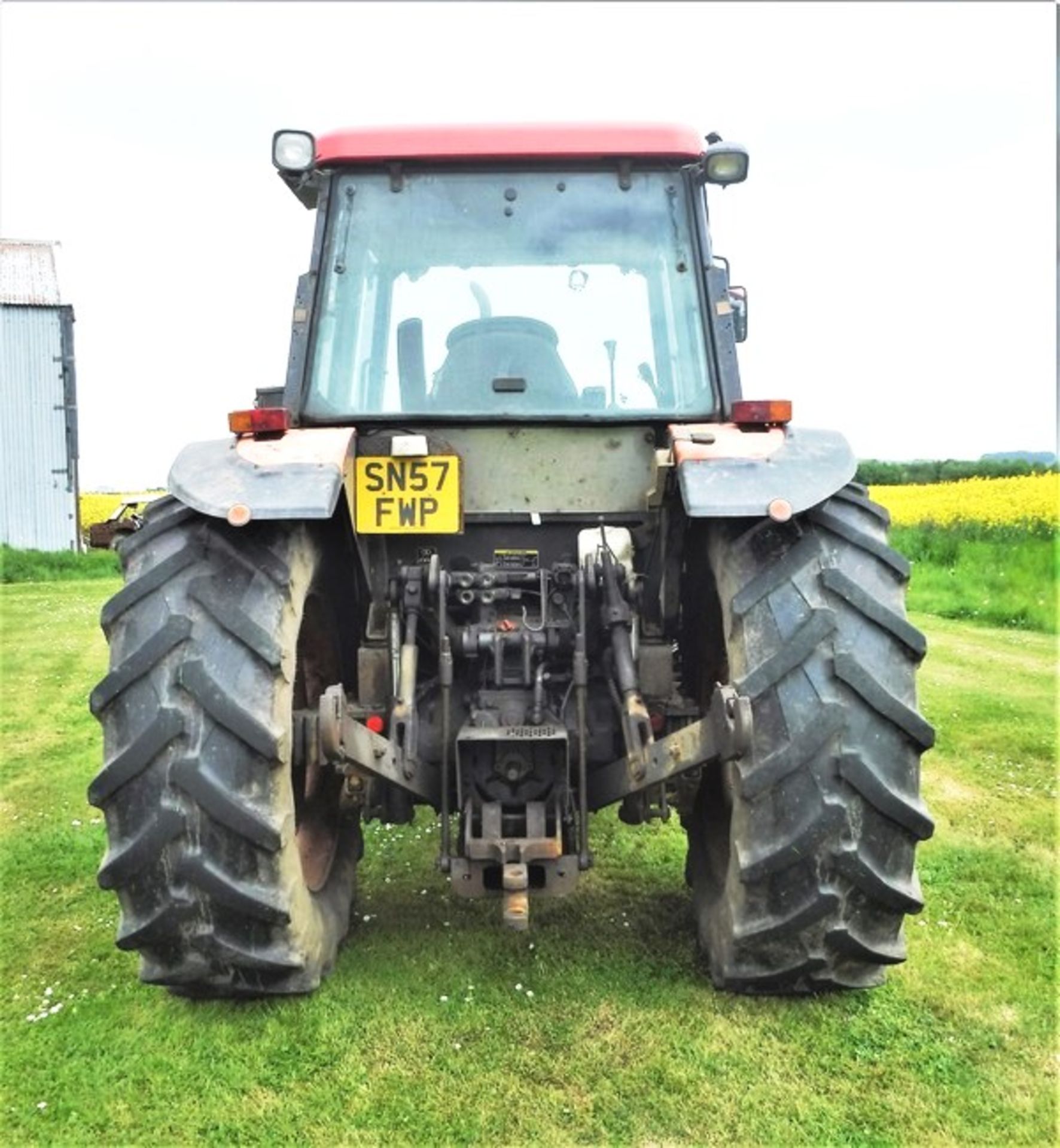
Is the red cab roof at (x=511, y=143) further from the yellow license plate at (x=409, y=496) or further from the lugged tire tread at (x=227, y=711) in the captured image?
the lugged tire tread at (x=227, y=711)

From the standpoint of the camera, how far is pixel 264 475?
3.10m

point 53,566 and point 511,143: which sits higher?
point 511,143

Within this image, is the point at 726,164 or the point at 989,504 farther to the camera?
the point at 989,504

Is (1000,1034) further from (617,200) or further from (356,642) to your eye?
(617,200)

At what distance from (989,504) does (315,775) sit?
16.0 meters

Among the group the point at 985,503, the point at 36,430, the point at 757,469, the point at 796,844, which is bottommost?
the point at 796,844

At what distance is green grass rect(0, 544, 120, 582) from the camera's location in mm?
17703

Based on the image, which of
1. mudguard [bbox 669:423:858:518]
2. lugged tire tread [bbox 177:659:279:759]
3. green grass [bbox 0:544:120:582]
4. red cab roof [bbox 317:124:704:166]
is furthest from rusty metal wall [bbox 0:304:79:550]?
mudguard [bbox 669:423:858:518]

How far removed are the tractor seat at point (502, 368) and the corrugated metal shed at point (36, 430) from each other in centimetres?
1953

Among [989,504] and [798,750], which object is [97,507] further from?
[798,750]

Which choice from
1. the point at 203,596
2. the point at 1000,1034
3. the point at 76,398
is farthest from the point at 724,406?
the point at 76,398

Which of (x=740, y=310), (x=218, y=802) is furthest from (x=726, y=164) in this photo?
(x=218, y=802)

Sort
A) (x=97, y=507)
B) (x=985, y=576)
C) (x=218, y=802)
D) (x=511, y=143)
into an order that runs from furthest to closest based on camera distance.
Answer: (x=97, y=507) < (x=985, y=576) < (x=511, y=143) < (x=218, y=802)

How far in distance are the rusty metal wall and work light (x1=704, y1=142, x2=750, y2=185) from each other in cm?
1994
